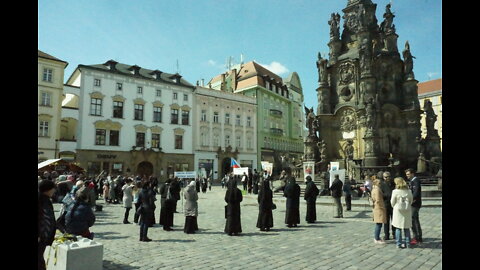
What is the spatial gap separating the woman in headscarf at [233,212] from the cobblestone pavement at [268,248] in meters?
0.25

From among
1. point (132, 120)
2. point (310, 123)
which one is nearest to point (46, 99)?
point (132, 120)

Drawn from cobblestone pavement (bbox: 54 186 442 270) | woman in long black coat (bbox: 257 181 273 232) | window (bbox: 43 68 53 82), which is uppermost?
window (bbox: 43 68 53 82)

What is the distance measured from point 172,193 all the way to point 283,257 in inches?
267

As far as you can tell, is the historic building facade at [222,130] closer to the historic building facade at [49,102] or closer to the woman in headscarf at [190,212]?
A: the historic building facade at [49,102]

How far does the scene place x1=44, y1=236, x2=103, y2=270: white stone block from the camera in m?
4.93

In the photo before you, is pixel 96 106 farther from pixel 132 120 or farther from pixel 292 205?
pixel 292 205

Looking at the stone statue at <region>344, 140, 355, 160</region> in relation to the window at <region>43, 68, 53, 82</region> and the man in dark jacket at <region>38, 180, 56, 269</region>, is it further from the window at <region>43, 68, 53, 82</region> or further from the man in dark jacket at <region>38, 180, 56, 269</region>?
the window at <region>43, 68, 53, 82</region>

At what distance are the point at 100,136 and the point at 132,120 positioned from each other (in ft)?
14.8

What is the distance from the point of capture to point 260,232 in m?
10.1

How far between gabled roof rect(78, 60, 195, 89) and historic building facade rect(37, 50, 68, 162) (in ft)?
11.0

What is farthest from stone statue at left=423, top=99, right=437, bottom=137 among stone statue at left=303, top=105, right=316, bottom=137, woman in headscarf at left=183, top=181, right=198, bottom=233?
woman in headscarf at left=183, top=181, right=198, bottom=233

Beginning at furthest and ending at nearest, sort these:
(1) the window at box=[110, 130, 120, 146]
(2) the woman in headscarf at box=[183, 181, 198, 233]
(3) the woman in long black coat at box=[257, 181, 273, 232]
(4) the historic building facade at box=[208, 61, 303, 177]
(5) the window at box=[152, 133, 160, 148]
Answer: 1. (4) the historic building facade at box=[208, 61, 303, 177]
2. (5) the window at box=[152, 133, 160, 148]
3. (1) the window at box=[110, 130, 120, 146]
4. (3) the woman in long black coat at box=[257, 181, 273, 232]
5. (2) the woman in headscarf at box=[183, 181, 198, 233]

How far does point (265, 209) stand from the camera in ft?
34.9
